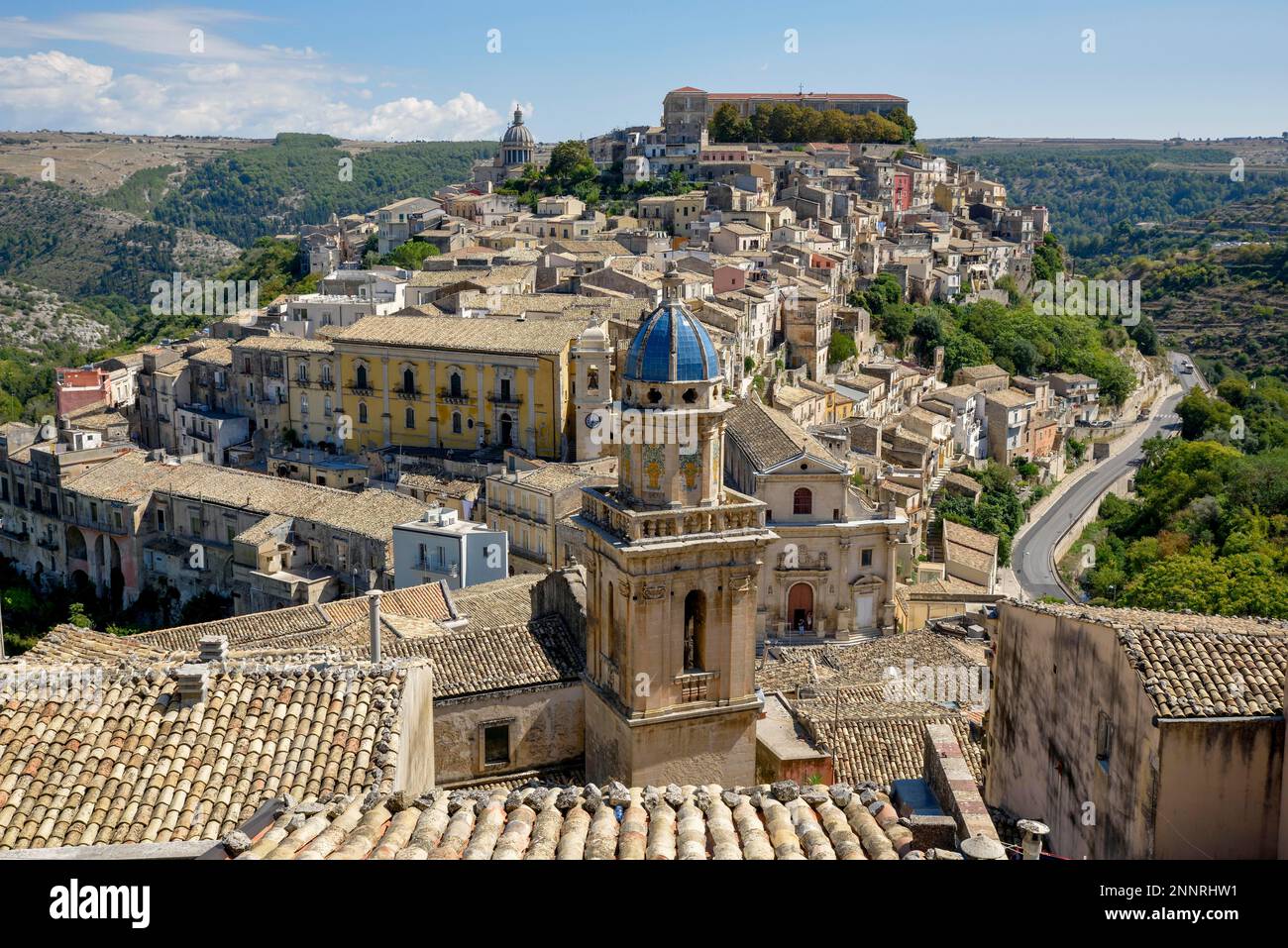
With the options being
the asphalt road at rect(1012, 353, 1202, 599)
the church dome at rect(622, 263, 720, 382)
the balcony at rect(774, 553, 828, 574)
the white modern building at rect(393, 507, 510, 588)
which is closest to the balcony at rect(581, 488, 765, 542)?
the church dome at rect(622, 263, 720, 382)

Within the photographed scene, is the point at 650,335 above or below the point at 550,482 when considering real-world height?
above

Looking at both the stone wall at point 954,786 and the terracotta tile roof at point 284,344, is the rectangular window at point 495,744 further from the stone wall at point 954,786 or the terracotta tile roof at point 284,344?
the terracotta tile roof at point 284,344

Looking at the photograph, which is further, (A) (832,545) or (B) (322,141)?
(B) (322,141)

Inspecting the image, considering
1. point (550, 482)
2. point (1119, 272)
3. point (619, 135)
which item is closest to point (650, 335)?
point (550, 482)

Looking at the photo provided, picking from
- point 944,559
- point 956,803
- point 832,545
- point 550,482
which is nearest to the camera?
point 956,803

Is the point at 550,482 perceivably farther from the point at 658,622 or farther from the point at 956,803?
the point at 956,803

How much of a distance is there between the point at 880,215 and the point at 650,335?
7856 centimetres

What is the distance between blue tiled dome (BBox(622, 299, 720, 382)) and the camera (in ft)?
54.5

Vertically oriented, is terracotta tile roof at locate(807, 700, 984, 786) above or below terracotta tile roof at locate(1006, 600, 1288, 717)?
below

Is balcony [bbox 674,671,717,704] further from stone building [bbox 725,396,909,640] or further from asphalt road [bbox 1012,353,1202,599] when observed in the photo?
asphalt road [bbox 1012,353,1202,599]

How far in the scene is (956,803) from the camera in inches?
355

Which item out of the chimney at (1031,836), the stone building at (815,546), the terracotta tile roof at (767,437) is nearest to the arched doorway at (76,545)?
the terracotta tile roof at (767,437)

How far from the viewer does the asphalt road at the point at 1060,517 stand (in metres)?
52.4

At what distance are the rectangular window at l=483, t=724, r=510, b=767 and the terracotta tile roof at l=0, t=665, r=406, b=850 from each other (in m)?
6.45
